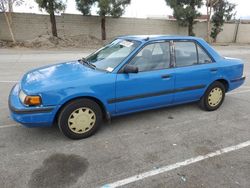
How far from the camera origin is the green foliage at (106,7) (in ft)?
62.0

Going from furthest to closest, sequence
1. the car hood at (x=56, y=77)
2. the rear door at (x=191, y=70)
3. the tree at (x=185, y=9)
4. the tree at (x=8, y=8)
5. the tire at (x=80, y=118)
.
Answer: 1. the tree at (x=185, y=9)
2. the tree at (x=8, y=8)
3. the rear door at (x=191, y=70)
4. the tire at (x=80, y=118)
5. the car hood at (x=56, y=77)

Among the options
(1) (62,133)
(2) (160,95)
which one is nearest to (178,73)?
(2) (160,95)

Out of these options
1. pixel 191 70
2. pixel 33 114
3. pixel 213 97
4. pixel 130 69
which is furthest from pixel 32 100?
pixel 213 97

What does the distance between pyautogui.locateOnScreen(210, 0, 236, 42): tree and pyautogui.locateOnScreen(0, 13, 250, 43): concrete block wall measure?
1.13m

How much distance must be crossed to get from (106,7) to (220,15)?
13.7 m

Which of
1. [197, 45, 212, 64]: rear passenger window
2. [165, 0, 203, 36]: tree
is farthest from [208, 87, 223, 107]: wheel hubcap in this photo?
[165, 0, 203, 36]: tree

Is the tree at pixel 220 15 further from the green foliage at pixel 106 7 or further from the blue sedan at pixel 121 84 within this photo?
the blue sedan at pixel 121 84

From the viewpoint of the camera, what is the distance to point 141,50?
13.0 feet

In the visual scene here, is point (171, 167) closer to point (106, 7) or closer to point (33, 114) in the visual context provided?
point (33, 114)

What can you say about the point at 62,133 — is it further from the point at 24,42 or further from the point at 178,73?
the point at 24,42

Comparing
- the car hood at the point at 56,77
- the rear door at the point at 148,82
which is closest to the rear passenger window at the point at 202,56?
the rear door at the point at 148,82

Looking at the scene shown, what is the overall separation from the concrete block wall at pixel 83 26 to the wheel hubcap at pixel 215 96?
1754cm

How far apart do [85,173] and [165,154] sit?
3.68ft

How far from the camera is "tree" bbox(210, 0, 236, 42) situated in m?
25.5
